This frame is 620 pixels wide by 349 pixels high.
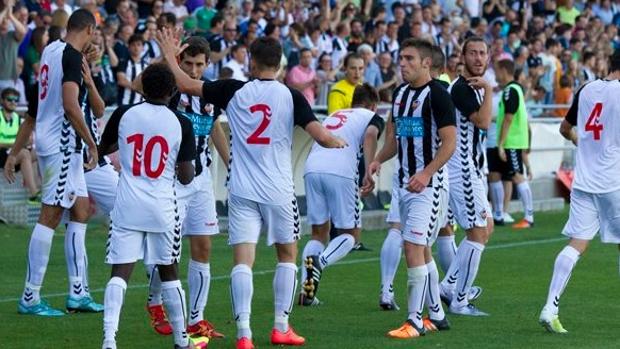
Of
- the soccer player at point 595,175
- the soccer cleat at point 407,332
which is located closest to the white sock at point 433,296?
the soccer cleat at point 407,332

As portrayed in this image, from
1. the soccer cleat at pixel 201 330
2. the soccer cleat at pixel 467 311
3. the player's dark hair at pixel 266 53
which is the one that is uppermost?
the player's dark hair at pixel 266 53

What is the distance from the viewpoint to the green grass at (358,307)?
1059cm

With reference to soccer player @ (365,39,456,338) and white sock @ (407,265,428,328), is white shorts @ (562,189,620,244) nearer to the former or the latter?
soccer player @ (365,39,456,338)

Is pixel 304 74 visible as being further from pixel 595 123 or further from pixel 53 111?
pixel 595 123

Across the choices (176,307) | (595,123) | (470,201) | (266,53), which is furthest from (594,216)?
(176,307)

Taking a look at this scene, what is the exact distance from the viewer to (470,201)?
12.0 metres

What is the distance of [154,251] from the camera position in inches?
379

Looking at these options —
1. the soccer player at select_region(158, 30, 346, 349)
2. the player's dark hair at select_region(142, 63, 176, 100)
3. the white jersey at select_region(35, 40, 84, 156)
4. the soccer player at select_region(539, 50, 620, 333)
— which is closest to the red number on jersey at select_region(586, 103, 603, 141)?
the soccer player at select_region(539, 50, 620, 333)

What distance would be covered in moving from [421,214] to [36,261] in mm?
3156

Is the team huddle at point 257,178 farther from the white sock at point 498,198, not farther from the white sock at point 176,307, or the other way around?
the white sock at point 498,198

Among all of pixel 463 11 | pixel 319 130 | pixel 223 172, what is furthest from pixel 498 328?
pixel 463 11

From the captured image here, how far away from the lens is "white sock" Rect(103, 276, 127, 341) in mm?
9297

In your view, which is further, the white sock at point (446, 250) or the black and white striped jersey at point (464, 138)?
the white sock at point (446, 250)

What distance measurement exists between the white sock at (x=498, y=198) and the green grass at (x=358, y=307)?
3.19 meters
